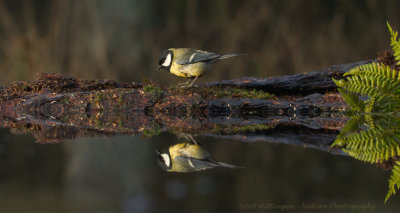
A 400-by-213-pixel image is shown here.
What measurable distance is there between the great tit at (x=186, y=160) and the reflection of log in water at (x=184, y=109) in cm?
68

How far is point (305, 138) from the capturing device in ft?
11.3

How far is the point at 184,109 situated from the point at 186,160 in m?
2.70

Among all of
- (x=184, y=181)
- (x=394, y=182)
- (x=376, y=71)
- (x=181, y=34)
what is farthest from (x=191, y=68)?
(x=181, y=34)

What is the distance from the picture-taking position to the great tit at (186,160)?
2.58 metres

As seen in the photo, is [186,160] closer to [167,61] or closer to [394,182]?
[394,182]

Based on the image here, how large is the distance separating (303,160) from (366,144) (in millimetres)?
608

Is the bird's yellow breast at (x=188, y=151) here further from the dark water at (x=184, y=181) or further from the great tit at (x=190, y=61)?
the great tit at (x=190, y=61)

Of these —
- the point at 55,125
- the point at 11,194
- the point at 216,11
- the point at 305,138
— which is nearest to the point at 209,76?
the point at 216,11

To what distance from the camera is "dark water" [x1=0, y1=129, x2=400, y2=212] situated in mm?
1804

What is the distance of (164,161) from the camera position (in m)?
2.70

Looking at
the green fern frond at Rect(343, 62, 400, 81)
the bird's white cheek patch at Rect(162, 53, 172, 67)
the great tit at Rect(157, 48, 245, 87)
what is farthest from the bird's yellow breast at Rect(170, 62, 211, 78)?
the green fern frond at Rect(343, 62, 400, 81)

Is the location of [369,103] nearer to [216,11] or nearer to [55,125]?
[55,125]

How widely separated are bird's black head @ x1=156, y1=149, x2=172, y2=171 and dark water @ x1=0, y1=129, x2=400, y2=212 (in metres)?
0.05

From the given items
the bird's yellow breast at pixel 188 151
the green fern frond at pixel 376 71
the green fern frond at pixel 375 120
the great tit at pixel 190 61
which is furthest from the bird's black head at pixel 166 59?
the bird's yellow breast at pixel 188 151
